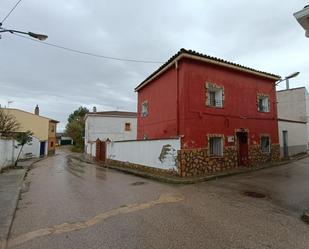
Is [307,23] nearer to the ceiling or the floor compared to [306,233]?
nearer to the ceiling

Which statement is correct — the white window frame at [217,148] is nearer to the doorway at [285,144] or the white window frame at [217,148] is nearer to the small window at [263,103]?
the small window at [263,103]

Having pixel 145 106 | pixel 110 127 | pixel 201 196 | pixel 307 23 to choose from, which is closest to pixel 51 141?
pixel 110 127

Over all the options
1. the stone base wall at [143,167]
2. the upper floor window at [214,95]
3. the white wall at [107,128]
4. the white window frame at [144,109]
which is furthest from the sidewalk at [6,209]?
the white wall at [107,128]

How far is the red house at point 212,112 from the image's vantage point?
12109mm

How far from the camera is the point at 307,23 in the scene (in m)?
6.35

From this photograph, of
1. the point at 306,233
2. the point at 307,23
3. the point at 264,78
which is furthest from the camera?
the point at 264,78

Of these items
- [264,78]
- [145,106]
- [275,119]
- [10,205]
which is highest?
[264,78]

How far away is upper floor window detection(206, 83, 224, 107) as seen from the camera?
523 inches

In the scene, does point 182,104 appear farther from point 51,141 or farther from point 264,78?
point 51,141

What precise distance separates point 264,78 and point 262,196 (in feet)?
35.5

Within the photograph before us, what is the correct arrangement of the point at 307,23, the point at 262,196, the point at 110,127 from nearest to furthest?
the point at 307,23
the point at 262,196
the point at 110,127

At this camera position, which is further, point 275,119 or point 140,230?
point 275,119

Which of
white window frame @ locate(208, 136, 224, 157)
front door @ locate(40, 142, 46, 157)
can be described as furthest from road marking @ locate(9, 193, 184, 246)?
front door @ locate(40, 142, 46, 157)

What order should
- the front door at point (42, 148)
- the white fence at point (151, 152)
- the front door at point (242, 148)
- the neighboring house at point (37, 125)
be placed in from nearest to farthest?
the white fence at point (151, 152) → the front door at point (242, 148) → the neighboring house at point (37, 125) → the front door at point (42, 148)
